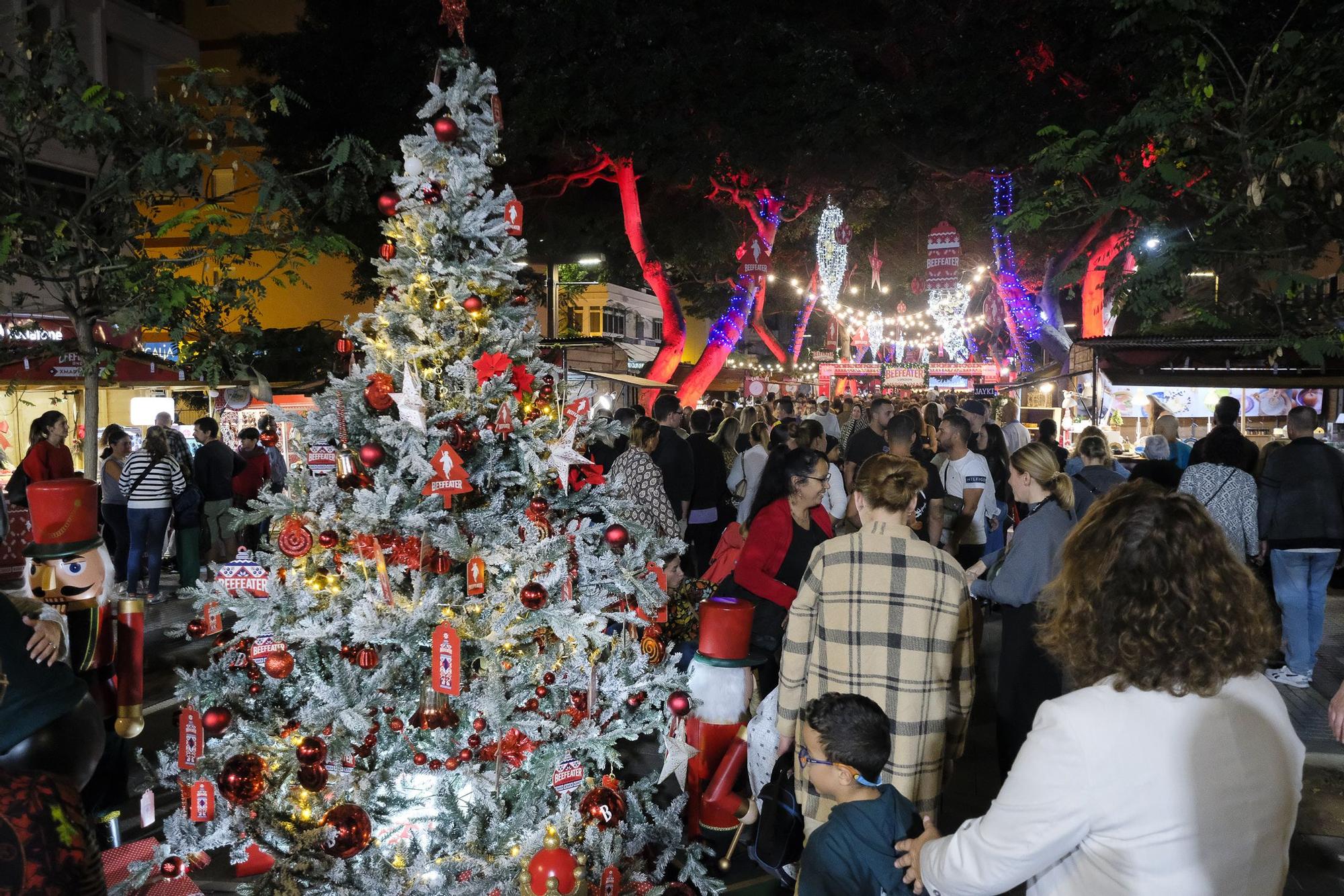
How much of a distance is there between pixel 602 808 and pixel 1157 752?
99.8 inches

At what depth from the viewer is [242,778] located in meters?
3.46

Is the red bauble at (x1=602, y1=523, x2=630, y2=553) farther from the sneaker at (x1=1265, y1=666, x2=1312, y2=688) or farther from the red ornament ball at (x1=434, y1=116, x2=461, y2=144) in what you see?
the sneaker at (x1=1265, y1=666, x2=1312, y2=688)

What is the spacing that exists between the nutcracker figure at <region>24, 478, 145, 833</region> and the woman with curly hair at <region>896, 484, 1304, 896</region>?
3.79 meters

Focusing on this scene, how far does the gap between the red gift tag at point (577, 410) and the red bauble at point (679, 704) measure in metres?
1.38

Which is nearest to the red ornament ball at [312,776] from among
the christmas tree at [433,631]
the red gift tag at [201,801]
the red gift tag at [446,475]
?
the christmas tree at [433,631]

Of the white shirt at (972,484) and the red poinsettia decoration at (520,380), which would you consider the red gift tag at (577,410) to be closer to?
the red poinsettia decoration at (520,380)

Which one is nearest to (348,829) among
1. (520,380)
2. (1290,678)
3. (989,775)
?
(520,380)

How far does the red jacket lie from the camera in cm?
480

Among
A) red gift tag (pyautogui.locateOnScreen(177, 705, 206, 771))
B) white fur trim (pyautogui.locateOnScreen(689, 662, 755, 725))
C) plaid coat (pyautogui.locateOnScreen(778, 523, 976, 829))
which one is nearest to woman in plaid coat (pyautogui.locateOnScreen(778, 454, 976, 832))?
plaid coat (pyautogui.locateOnScreen(778, 523, 976, 829))

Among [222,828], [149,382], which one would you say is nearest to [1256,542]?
[222,828]

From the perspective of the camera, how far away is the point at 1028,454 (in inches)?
191

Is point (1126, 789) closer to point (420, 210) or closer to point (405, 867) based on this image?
point (405, 867)

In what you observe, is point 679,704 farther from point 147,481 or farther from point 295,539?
point 147,481

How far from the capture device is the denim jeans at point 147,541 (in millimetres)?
10156
